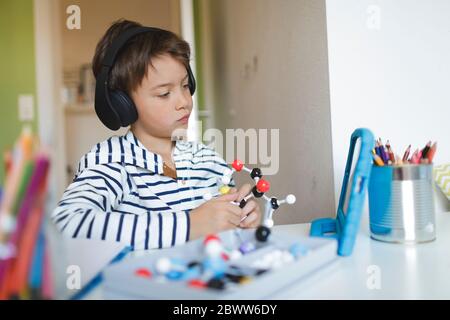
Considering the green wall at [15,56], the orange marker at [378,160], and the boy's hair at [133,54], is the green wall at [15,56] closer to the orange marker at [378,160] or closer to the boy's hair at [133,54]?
the boy's hair at [133,54]

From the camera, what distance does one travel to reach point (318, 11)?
0.87 metres

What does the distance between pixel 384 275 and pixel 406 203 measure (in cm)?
16

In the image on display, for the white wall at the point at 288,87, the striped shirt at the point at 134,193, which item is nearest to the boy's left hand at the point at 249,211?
the striped shirt at the point at 134,193

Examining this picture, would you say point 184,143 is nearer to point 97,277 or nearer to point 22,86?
point 97,277

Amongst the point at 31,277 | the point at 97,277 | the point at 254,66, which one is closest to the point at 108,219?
the point at 97,277

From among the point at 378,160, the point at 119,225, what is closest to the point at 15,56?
the point at 119,225

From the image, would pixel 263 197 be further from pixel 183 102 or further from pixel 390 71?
pixel 390 71

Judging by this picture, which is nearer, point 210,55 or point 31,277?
point 31,277

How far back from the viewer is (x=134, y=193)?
2.77 ft

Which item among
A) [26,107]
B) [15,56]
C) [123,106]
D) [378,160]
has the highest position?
[15,56]

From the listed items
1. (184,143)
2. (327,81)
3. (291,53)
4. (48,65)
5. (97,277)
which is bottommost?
(97,277)

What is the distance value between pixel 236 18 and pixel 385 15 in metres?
0.84

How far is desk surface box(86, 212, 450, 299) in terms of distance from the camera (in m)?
0.42

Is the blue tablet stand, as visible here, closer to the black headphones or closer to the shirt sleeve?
the shirt sleeve
